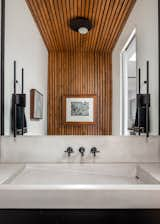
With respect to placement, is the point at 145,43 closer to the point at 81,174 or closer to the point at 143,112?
the point at 143,112

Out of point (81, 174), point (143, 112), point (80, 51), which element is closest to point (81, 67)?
point (80, 51)

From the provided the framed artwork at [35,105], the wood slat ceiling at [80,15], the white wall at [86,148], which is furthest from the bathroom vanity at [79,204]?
the wood slat ceiling at [80,15]

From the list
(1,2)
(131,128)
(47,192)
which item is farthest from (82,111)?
(1,2)

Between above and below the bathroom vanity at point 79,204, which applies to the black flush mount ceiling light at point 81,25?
above

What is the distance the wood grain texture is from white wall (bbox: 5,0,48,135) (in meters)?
0.06

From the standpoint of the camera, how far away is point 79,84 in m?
1.71

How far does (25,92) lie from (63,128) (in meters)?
0.38

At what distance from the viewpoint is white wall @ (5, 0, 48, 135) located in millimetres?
1681

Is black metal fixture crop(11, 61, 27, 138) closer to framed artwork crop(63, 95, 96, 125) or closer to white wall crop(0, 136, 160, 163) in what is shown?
white wall crop(0, 136, 160, 163)

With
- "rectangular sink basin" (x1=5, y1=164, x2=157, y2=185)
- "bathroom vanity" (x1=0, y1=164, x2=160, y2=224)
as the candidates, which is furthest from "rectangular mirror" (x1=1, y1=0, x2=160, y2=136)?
"bathroom vanity" (x1=0, y1=164, x2=160, y2=224)

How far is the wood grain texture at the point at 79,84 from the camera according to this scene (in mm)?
1697

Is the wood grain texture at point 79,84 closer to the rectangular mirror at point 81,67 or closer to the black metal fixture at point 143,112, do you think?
the rectangular mirror at point 81,67
